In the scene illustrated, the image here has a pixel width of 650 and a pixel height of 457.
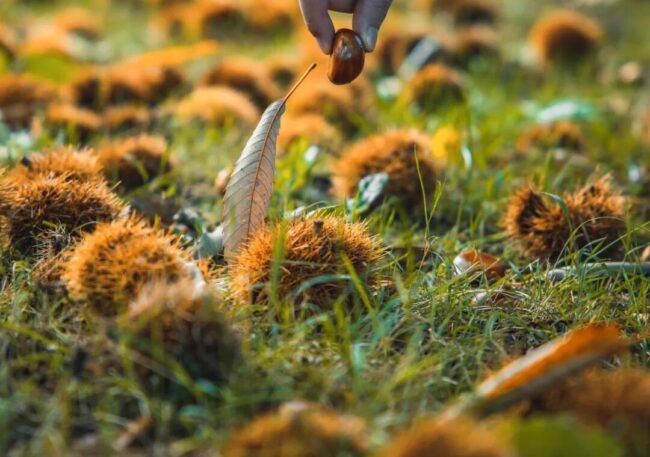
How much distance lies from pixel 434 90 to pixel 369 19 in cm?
169

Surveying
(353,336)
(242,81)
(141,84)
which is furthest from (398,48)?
(353,336)

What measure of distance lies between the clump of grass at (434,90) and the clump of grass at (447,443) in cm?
263

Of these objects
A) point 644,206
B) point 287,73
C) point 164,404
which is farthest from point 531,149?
point 164,404

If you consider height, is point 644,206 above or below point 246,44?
below

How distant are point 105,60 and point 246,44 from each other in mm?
849

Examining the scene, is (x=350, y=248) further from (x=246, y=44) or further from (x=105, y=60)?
(x=246, y=44)

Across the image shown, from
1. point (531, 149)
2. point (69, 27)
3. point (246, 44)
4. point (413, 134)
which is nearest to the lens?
point (413, 134)

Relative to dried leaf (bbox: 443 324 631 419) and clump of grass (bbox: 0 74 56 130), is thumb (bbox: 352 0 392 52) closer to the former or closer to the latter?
dried leaf (bbox: 443 324 631 419)

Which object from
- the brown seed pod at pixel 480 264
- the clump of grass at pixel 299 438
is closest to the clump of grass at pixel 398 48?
the brown seed pod at pixel 480 264

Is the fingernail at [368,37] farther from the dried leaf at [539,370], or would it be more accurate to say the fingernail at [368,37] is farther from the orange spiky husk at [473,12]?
the orange spiky husk at [473,12]

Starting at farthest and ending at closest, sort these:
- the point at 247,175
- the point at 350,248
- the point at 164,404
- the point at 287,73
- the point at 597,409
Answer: the point at 287,73
the point at 247,175
the point at 350,248
the point at 164,404
the point at 597,409

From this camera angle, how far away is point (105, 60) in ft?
14.3

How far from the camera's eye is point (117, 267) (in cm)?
167

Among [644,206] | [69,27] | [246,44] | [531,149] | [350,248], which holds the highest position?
[69,27]
